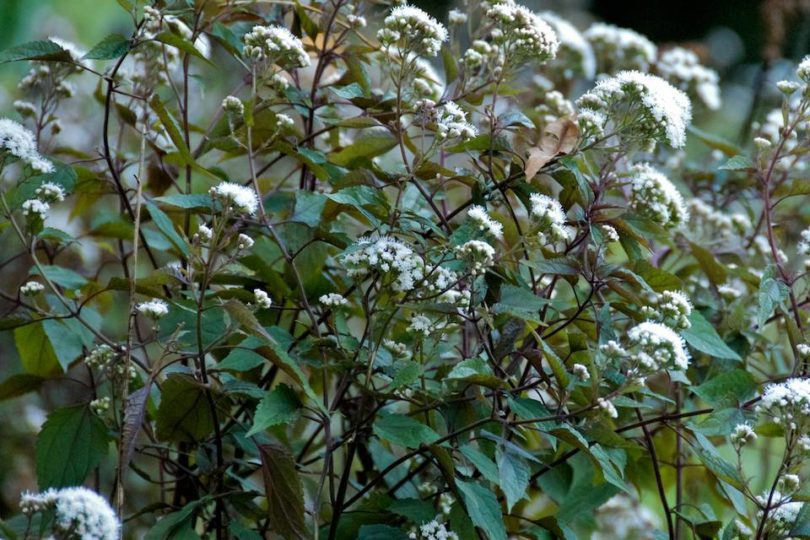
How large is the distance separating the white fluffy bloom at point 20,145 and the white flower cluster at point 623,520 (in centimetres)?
156

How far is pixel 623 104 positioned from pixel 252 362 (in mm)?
639

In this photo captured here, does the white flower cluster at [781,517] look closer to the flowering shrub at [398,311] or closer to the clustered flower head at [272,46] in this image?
the flowering shrub at [398,311]

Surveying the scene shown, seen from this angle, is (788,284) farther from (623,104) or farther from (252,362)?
(252,362)

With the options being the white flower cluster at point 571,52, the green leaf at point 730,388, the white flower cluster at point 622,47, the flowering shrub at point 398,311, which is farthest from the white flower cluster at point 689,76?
the green leaf at point 730,388

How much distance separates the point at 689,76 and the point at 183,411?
1.49 m

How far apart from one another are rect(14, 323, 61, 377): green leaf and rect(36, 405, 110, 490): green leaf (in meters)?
0.22

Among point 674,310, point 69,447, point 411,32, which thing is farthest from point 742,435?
point 69,447

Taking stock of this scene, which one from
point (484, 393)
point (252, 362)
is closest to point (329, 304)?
point (252, 362)

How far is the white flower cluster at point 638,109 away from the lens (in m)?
1.22

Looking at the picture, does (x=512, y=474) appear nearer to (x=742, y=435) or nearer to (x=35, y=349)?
(x=742, y=435)

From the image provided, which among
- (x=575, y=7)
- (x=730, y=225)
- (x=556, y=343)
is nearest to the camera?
(x=556, y=343)

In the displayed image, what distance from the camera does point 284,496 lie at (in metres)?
1.17

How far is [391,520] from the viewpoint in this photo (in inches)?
52.6

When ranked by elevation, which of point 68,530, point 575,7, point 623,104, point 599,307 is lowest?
point 68,530
